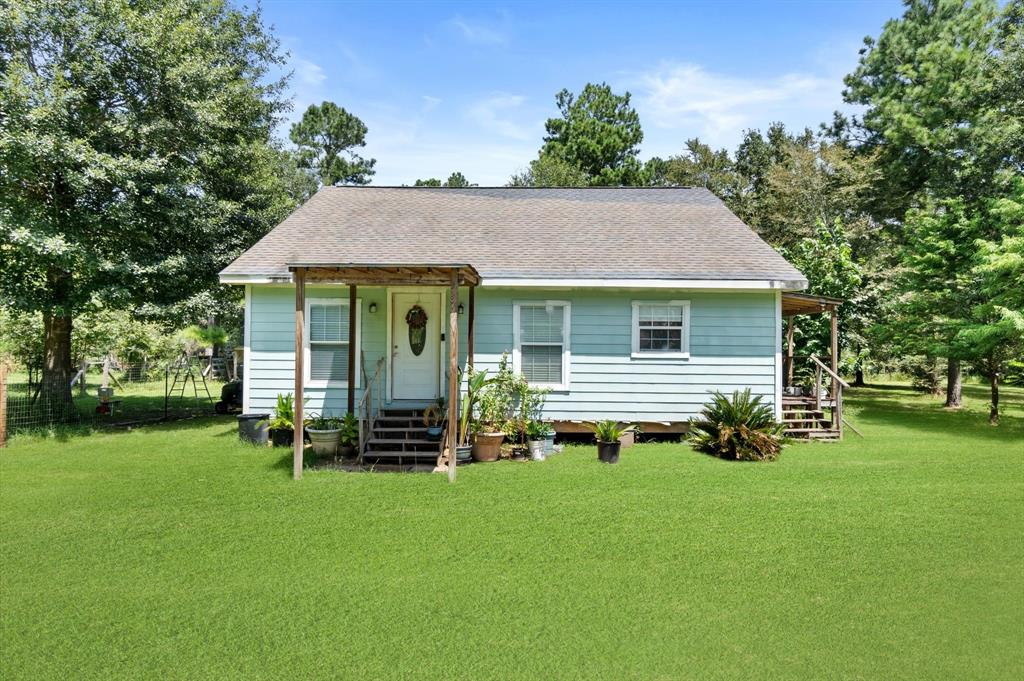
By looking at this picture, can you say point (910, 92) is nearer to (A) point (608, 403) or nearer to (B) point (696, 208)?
(B) point (696, 208)

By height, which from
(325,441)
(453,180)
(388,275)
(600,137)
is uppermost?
(600,137)

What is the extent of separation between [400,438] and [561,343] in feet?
10.3

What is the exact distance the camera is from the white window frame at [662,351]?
403 inches

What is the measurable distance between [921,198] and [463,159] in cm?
1992

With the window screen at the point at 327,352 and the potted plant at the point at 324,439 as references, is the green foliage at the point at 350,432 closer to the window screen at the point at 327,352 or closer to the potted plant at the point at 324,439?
the potted plant at the point at 324,439

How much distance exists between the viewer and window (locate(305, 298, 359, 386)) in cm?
1026

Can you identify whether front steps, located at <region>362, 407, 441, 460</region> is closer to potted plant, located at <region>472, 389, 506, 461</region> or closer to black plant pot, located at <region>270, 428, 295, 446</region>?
potted plant, located at <region>472, 389, 506, 461</region>

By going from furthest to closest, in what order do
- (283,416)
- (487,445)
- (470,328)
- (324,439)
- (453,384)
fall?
(283,416) < (470,328) < (487,445) < (324,439) < (453,384)

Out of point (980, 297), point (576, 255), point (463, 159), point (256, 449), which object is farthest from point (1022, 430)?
point (463, 159)

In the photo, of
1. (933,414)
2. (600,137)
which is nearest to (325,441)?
(933,414)

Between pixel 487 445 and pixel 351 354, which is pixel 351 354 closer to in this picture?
pixel 351 354

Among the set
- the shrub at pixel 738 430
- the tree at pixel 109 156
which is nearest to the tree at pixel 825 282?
the shrub at pixel 738 430

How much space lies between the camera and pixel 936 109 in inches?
715

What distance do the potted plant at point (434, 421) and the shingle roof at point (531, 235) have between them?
2.42 m
